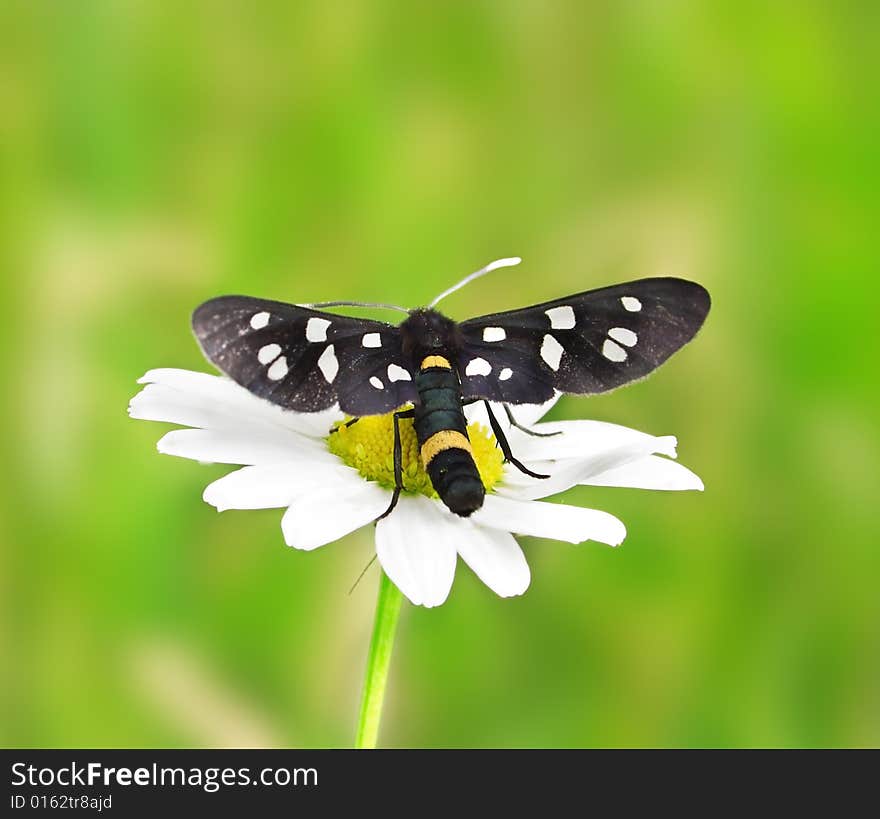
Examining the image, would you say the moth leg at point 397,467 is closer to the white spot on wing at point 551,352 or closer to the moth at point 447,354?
the moth at point 447,354

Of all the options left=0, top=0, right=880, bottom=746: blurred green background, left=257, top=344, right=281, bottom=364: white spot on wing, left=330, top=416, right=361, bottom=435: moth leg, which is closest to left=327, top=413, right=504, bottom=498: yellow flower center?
left=330, top=416, right=361, bottom=435: moth leg

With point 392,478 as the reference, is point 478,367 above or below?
above

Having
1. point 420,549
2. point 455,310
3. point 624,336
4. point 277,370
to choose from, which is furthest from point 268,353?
point 455,310

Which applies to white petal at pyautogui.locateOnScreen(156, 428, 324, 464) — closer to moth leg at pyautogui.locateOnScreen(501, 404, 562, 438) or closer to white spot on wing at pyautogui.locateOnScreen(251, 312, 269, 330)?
white spot on wing at pyautogui.locateOnScreen(251, 312, 269, 330)

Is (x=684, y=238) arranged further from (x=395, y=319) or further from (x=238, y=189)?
(x=238, y=189)

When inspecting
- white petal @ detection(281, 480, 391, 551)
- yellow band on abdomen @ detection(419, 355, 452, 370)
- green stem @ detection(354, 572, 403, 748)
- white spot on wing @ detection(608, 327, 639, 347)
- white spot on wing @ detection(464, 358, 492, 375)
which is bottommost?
green stem @ detection(354, 572, 403, 748)

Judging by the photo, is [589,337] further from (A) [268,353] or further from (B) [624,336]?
(A) [268,353]
